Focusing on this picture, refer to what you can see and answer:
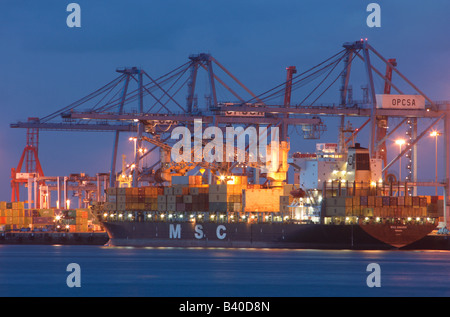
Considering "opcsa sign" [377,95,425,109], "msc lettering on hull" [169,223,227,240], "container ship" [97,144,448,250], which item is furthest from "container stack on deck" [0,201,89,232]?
"opcsa sign" [377,95,425,109]

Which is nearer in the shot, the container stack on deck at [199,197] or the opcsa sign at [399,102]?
the container stack on deck at [199,197]

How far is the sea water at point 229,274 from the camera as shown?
4831 centimetres

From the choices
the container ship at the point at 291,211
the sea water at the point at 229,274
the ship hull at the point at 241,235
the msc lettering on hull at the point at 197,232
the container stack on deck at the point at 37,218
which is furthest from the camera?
the container stack on deck at the point at 37,218

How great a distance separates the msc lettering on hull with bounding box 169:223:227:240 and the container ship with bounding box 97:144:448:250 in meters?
0.08

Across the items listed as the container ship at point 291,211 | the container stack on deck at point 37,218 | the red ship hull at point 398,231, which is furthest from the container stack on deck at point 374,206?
the container stack on deck at point 37,218

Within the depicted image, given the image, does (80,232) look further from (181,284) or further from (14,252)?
(181,284)

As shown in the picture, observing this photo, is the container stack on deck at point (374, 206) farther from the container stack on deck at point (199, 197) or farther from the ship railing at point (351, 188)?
the container stack on deck at point (199, 197)

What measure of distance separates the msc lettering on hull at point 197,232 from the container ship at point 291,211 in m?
0.08

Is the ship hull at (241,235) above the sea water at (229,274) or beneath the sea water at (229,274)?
above

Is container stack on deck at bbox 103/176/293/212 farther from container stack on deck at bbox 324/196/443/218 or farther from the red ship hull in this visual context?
the red ship hull

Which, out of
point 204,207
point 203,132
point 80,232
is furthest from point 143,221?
point 80,232

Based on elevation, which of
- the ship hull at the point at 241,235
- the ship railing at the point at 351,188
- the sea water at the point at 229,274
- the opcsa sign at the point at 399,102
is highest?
the opcsa sign at the point at 399,102

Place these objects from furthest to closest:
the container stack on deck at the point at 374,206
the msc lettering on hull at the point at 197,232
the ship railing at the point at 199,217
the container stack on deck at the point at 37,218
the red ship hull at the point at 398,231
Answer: the container stack on deck at the point at 37,218, the msc lettering on hull at the point at 197,232, the ship railing at the point at 199,217, the red ship hull at the point at 398,231, the container stack on deck at the point at 374,206

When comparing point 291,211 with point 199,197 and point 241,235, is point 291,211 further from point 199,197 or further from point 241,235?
point 199,197
